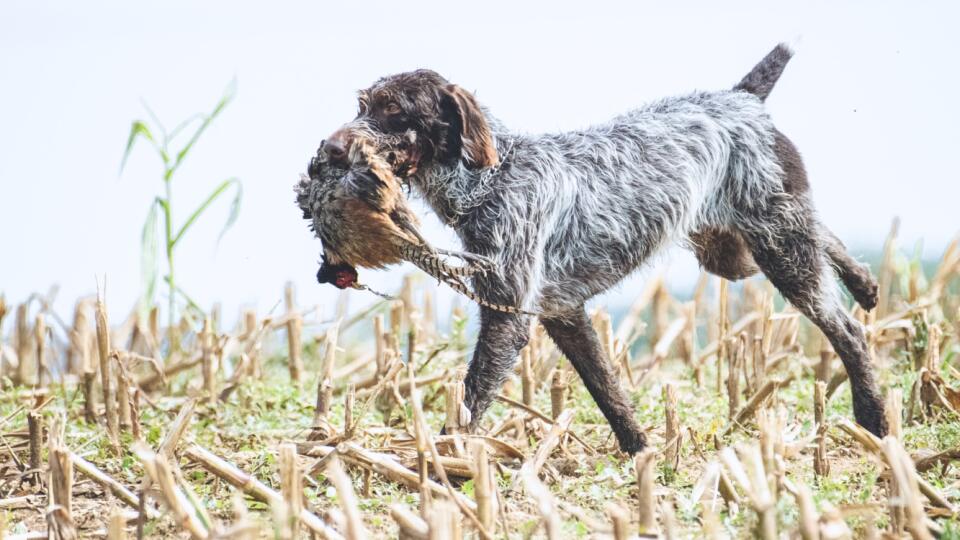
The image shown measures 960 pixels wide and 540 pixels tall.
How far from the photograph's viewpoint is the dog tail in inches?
256

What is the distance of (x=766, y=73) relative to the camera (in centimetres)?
652

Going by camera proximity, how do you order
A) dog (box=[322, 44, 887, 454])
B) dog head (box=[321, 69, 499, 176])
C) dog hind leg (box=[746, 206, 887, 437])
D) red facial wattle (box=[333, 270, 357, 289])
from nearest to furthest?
1. red facial wattle (box=[333, 270, 357, 289])
2. dog head (box=[321, 69, 499, 176])
3. dog (box=[322, 44, 887, 454])
4. dog hind leg (box=[746, 206, 887, 437])

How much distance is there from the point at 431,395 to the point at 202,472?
214 cm

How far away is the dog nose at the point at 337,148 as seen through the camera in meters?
4.77

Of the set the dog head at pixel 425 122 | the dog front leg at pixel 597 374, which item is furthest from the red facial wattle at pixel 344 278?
the dog front leg at pixel 597 374

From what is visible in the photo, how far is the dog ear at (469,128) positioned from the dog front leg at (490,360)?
68cm

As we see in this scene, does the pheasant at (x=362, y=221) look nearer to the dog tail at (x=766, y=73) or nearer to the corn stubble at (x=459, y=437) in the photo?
the corn stubble at (x=459, y=437)

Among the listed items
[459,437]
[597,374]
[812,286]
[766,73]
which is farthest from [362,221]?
[766,73]

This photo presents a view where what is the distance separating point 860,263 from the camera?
6.69m

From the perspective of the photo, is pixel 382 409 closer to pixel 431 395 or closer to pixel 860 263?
pixel 431 395

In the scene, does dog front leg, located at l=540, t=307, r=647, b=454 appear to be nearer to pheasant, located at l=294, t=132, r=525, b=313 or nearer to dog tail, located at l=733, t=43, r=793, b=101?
pheasant, located at l=294, t=132, r=525, b=313

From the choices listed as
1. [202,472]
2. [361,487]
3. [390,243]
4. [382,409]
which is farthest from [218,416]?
[390,243]

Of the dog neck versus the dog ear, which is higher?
the dog ear

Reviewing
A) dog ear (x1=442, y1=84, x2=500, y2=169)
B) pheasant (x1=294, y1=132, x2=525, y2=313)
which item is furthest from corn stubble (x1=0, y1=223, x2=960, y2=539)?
dog ear (x1=442, y1=84, x2=500, y2=169)
